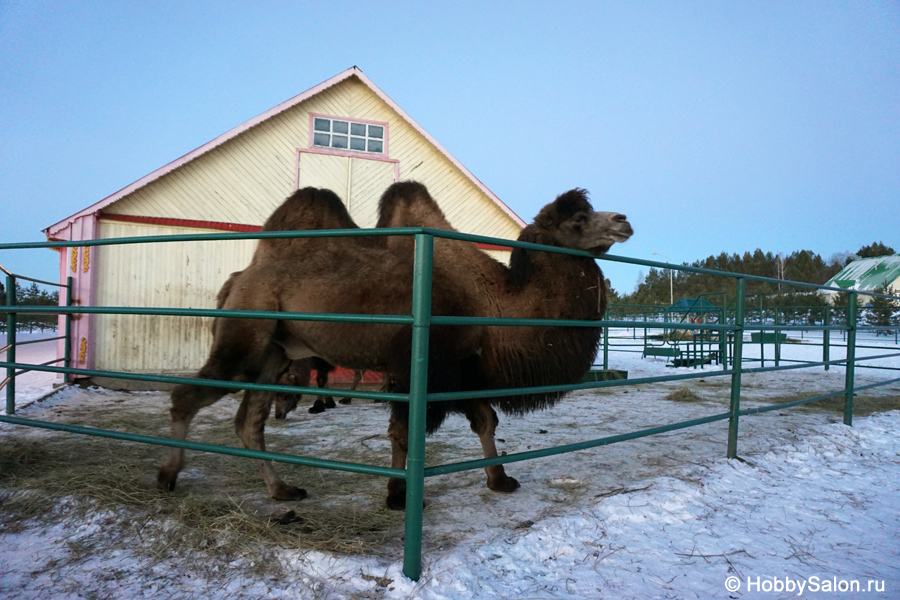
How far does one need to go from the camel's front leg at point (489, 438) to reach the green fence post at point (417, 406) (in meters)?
1.31

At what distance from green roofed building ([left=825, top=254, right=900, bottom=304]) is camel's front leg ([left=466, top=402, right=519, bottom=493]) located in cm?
5130

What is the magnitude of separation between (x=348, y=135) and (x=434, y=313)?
8.63 m

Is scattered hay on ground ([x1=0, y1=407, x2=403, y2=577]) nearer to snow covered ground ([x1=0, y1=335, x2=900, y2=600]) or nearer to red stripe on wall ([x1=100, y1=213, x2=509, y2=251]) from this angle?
snow covered ground ([x1=0, y1=335, x2=900, y2=600])

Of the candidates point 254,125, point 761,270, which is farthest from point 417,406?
point 761,270

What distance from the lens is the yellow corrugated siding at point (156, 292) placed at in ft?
30.3

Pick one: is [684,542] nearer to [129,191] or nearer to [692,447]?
[692,447]

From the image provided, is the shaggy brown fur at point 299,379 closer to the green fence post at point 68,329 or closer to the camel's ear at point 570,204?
the camel's ear at point 570,204

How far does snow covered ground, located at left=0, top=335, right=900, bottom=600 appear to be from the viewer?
2238mm

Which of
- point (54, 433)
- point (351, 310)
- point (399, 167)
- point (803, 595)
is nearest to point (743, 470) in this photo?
point (803, 595)

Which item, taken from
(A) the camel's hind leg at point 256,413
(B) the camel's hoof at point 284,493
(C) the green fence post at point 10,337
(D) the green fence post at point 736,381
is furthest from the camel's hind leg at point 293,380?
(D) the green fence post at point 736,381

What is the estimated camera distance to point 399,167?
11.1 metres

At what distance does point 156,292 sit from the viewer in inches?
373

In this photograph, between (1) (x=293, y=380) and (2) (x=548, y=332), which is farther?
(1) (x=293, y=380)

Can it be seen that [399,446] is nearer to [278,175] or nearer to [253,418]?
[253,418]
